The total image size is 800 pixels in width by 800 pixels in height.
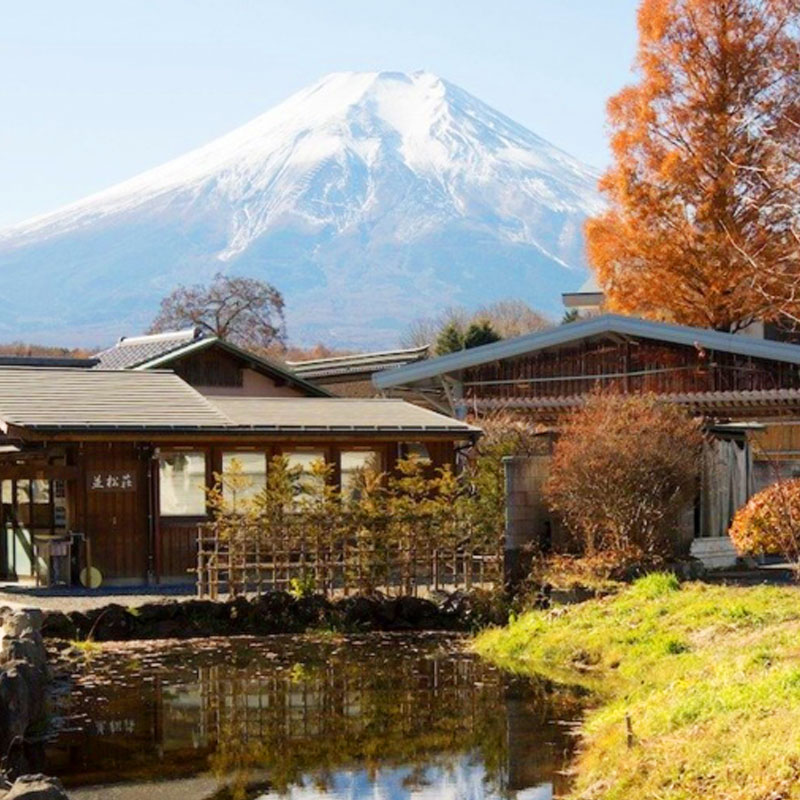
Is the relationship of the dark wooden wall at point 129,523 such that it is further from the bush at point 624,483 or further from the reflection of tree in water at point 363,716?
the reflection of tree in water at point 363,716

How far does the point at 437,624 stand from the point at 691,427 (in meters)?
4.59

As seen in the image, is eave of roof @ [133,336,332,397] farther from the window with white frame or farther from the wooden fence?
the wooden fence

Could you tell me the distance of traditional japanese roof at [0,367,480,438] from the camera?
76.8 feet

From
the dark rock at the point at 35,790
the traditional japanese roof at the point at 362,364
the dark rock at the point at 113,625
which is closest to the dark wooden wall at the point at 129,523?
the dark rock at the point at 113,625

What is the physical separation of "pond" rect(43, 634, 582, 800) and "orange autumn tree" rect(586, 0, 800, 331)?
18674mm

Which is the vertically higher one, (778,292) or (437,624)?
(778,292)

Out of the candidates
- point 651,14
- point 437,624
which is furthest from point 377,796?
point 651,14

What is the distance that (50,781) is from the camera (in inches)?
358

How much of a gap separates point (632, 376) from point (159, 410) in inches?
356

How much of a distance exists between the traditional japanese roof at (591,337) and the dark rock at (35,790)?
19.5 m

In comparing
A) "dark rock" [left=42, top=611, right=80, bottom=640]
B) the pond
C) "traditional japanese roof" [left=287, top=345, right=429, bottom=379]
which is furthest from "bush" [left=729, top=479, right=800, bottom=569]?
"traditional japanese roof" [left=287, top=345, right=429, bottom=379]

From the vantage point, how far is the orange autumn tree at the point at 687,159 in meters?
35.0

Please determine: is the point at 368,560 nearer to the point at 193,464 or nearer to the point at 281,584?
the point at 281,584

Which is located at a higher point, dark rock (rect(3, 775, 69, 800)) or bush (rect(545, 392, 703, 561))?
bush (rect(545, 392, 703, 561))
